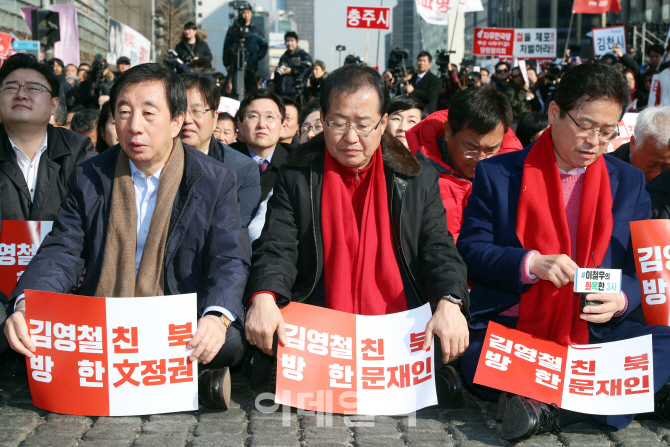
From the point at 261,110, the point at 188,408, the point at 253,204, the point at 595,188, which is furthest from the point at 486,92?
the point at 188,408

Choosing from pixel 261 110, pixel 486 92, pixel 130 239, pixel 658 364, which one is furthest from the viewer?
pixel 261 110

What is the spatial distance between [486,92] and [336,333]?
1.87m

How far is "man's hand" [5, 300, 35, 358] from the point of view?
3.16m

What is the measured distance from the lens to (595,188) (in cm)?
353

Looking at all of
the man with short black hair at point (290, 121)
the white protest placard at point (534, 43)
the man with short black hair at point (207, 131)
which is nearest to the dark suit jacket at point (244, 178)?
the man with short black hair at point (207, 131)

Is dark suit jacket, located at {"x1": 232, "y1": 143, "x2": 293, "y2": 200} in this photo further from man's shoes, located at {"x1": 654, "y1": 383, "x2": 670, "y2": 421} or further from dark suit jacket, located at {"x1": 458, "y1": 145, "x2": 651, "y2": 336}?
man's shoes, located at {"x1": 654, "y1": 383, "x2": 670, "y2": 421}

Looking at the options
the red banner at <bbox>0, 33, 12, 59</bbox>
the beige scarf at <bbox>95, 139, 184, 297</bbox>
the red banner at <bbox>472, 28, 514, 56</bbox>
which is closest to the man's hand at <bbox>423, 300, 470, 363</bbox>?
the beige scarf at <bbox>95, 139, 184, 297</bbox>

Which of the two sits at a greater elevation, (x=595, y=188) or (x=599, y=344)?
(x=595, y=188)

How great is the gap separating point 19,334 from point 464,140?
107 inches

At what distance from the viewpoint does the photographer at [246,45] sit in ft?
40.6

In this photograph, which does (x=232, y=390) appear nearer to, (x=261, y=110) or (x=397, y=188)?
(x=397, y=188)

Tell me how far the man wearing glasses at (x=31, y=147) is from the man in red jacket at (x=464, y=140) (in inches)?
91.9

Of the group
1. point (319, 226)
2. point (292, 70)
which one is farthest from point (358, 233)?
point (292, 70)

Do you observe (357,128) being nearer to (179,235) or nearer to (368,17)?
(179,235)
